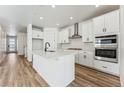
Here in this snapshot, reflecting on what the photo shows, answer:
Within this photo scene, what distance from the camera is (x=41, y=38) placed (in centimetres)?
787

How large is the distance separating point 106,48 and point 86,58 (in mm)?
1305

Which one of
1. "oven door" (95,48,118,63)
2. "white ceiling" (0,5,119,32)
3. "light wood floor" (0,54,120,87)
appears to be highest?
"white ceiling" (0,5,119,32)

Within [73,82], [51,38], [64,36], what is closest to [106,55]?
[73,82]

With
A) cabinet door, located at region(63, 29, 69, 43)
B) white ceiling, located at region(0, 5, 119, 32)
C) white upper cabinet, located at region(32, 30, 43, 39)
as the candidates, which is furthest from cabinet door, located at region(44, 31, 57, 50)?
white ceiling, located at region(0, 5, 119, 32)

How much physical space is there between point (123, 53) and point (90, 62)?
349 centimetres

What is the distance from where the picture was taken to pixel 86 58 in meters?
4.86

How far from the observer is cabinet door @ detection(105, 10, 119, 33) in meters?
3.40

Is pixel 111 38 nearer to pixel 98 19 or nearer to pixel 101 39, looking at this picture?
pixel 101 39

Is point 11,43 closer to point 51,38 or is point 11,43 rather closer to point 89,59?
point 51,38

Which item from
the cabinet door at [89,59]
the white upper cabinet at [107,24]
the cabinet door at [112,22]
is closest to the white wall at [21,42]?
the cabinet door at [89,59]

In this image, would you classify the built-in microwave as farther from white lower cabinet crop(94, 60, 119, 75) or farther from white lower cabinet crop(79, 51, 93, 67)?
white lower cabinet crop(79, 51, 93, 67)

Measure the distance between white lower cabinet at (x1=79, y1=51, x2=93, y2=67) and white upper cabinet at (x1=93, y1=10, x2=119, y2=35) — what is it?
3.55ft

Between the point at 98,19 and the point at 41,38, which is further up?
the point at 98,19
